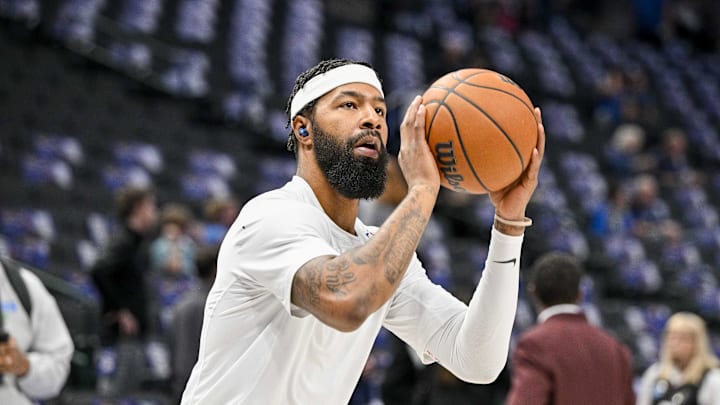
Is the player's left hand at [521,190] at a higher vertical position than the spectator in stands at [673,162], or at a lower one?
higher

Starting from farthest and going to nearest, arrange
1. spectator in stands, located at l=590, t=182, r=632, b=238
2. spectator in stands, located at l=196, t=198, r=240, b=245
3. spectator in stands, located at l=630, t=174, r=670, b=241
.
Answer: spectator in stands, located at l=630, t=174, r=670, b=241, spectator in stands, located at l=590, t=182, r=632, b=238, spectator in stands, located at l=196, t=198, r=240, b=245

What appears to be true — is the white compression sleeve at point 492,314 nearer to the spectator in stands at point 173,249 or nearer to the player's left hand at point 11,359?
the player's left hand at point 11,359

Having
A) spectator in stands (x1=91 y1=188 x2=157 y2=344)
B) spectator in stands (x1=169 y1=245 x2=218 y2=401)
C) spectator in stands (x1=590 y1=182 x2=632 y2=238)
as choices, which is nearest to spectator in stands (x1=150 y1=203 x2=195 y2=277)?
spectator in stands (x1=91 y1=188 x2=157 y2=344)

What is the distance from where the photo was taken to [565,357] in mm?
4617

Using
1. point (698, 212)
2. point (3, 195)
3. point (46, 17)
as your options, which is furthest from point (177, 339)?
point (698, 212)

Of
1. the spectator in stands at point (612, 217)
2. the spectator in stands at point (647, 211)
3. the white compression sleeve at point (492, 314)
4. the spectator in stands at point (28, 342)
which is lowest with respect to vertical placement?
the spectator in stands at point (647, 211)

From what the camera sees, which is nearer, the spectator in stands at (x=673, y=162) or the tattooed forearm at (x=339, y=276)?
the tattooed forearm at (x=339, y=276)

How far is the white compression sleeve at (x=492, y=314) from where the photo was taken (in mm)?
3057

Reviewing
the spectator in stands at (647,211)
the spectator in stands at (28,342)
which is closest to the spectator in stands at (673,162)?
the spectator in stands at (647,211)

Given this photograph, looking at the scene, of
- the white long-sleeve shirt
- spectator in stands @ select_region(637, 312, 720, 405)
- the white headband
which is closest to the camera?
the white long-sleeve shirt

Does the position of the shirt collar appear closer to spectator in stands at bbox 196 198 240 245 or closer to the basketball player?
the basketball player

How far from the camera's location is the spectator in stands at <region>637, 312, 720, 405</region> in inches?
231

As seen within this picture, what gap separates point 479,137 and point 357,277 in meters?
0.64

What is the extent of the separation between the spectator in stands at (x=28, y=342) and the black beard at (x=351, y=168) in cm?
211
